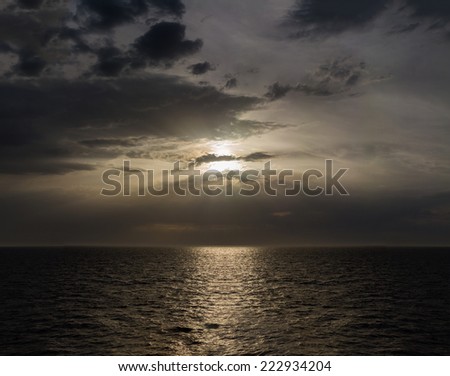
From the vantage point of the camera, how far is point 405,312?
55562 millimetres

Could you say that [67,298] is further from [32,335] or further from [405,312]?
[405,312]

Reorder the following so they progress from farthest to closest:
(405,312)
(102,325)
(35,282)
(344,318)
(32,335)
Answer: (35,282)
(405,312)
(344,318)
(102,325)
(32,335)

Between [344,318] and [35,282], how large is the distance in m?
70.3

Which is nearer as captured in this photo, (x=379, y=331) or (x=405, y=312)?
(x=379, y=331)

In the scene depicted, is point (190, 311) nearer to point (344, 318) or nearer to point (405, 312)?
point (344, 318)

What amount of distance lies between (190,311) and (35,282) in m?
51.4

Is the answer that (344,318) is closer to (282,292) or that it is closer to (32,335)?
(282,292)

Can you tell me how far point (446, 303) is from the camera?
208ft

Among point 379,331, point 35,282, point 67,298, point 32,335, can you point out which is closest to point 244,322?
point 379,331
